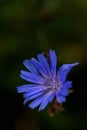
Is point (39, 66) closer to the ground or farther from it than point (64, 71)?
farther from it

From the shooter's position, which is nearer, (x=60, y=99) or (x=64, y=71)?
(x=60, y=99)

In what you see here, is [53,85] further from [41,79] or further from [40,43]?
[40,43]

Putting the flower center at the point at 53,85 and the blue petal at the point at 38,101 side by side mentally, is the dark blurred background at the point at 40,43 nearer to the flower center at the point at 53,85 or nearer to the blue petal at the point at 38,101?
the flower center at the point at 53,85

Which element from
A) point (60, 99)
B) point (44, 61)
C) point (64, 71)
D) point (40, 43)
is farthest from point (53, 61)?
point (40, 43)

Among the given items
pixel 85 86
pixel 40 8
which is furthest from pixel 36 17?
pixel 85 86

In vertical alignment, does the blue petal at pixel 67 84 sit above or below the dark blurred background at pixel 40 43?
below

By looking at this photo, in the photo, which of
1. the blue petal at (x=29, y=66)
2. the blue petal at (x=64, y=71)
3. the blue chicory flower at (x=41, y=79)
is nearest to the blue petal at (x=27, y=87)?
the blue chicory flower at (x=41, y=79)

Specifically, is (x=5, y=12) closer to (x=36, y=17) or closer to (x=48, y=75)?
(x=36, y=17)
